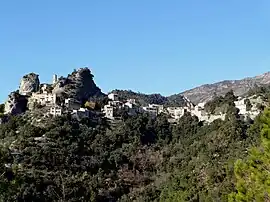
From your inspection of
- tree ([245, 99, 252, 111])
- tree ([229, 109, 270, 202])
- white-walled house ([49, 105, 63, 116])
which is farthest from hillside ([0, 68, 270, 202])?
tree ([229, 109, 270, 202])

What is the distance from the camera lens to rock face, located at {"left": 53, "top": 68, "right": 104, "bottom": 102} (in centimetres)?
5566

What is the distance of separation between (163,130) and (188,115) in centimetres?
351

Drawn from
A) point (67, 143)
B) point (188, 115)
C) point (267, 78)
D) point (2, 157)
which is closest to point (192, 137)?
point (188, 115)

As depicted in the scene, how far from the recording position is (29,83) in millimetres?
59438

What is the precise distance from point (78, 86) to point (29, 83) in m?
5.61

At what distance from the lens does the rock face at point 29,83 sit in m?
58.4

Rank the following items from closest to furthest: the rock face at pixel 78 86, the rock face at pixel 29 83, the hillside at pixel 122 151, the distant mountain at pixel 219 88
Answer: the hillside at pixel 122 151, the rock face at pixel 78 86, the rock face at pixel 29 83, the distant mountain at pixel 219 88

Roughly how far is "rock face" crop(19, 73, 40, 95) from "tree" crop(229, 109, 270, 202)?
46.8 metres

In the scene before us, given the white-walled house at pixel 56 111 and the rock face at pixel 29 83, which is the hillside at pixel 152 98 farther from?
the white-walled house at pixel 56 111

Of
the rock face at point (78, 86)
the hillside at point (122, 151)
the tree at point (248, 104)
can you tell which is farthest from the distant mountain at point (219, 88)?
the tree at point (248, 104)

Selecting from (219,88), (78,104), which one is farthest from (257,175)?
(219,88)

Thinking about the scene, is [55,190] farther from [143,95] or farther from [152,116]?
[143,95]

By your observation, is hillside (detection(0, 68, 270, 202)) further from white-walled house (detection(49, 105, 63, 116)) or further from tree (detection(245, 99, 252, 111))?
tree (detection(245, 99, 252, 111))

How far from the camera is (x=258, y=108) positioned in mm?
48406
